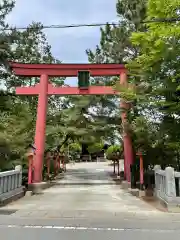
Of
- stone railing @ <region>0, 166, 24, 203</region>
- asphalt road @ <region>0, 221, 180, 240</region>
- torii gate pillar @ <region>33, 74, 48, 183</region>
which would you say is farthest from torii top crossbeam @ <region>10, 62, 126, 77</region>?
asphalt road @ <region>0, 221, 180, 240</region>

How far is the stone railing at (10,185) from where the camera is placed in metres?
12.1

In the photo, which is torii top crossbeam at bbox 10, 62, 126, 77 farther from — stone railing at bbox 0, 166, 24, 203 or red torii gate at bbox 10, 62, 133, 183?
stone railing at bbox 0, 166, 24, 203

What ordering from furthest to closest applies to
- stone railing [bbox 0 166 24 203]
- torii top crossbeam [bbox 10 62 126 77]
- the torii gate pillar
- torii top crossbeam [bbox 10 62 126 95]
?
1. torii top crossbeam [bbox 10 62 126 77]
2. torii top crossbeam [bbox 10 62 126 95]
3. the torii gate pillar
4. stone railing [bbox 0 166 24 203]

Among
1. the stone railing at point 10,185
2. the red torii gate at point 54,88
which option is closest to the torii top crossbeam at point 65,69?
the red torii gate at point 54,88

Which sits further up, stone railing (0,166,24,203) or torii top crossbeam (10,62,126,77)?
torii top crossbeam (10,62,126,77)

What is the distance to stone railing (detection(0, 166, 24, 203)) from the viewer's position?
477 inches

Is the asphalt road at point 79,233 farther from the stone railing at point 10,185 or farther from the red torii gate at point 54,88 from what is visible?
the red torii gate at point 54,88

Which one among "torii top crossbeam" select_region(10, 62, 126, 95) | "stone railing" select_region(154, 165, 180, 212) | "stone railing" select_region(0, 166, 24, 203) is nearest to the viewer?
"stone railing" select_region(154, 165, 180, 212)

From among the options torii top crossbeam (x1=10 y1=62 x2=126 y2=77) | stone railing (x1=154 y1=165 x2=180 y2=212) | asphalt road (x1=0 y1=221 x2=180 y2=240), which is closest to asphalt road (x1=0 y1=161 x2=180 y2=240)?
asphalt road (x1=0 y1=221 x2=180 y2=240)

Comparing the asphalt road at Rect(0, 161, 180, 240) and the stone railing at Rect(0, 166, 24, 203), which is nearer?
the asphalt road at Rect(0, 161, 180, 240)

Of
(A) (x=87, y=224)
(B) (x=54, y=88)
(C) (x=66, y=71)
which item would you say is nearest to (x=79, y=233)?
(A) (x=87, y=224)

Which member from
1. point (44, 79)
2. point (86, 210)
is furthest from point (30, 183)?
point (86, 210)

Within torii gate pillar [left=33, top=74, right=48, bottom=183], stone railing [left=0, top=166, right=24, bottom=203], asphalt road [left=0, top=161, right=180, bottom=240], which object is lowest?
asphalt road [left=0, top=161, right=180, bottom=240]

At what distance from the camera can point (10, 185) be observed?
13.2 meters
